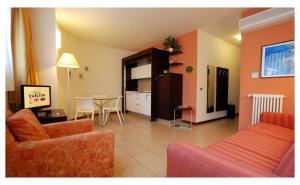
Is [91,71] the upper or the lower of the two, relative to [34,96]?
upper

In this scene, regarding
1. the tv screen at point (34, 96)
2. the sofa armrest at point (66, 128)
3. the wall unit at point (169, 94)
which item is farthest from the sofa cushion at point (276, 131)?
the tv screen at point (34, 96)

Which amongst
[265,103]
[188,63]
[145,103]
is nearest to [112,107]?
[145,103]

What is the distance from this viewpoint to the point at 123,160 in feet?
5.86

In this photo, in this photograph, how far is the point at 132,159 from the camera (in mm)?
1809

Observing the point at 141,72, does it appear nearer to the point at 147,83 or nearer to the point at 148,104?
the point at 147,83

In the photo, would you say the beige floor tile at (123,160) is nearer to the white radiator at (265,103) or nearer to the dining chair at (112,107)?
the dining chair at (112,107)

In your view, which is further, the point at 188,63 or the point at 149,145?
the point at 188,63

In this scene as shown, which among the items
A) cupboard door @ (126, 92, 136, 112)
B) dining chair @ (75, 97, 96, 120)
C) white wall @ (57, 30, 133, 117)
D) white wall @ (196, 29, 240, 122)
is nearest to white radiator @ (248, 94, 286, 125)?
white wall @ (196, 29, 240, 122)

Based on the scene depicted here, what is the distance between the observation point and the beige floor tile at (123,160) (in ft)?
5.47

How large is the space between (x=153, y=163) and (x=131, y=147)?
1.95 ft

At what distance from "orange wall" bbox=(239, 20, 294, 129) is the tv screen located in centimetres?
352

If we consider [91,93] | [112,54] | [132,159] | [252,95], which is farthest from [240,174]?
[112,54]

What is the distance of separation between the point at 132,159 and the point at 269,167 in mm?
1415
